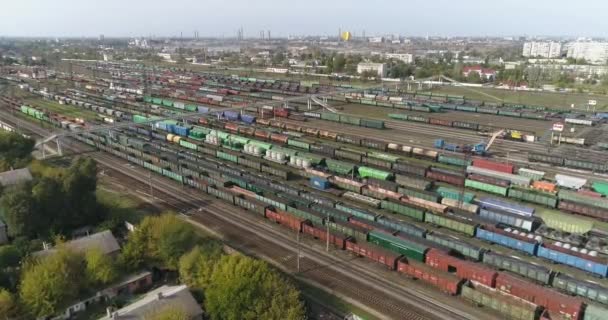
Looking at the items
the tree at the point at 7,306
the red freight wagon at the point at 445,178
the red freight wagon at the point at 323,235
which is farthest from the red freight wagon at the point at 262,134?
the tree at the point at 7,306

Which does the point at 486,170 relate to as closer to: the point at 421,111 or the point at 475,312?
the point at 475,312

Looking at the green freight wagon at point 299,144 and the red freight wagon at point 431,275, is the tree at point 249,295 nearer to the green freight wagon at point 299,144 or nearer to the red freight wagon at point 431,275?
the red freight wagon at point 431,275

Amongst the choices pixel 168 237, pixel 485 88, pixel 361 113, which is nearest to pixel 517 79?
pixel 485 88

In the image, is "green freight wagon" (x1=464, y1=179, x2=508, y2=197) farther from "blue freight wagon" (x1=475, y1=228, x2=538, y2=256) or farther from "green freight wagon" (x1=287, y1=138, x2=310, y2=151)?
"green freight wagon" (x1=287, y1=138, x2=310, y2=151)

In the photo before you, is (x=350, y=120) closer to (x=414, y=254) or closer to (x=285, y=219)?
(x=285, y=219)

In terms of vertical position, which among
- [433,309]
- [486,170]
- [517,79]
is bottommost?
[433,309]

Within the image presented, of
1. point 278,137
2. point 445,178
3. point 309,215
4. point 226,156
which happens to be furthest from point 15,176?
point 445,178
